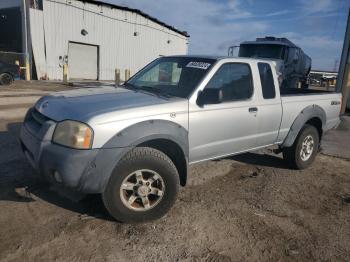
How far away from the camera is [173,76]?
4.44m

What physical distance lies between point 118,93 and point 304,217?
2691 mm

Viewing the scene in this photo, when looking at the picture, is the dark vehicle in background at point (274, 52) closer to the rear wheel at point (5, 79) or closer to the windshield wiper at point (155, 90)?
the rear wheel at point (5, 79)

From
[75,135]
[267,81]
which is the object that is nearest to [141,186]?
[75,135]

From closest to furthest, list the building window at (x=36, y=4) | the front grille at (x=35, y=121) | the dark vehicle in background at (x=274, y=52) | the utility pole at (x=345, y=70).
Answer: the front grille at (x=35, y=121) → the utility pole at (x=345, y=70) → the dark vehicle in background at (x=274, y=52) → the building window at (x=36, y=4)

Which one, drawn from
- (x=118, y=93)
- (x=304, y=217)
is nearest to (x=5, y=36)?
(x=118, y=93)

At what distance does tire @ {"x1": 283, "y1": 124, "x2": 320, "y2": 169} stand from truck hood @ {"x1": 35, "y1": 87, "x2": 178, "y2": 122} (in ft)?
9.21

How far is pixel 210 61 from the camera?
4254 mm

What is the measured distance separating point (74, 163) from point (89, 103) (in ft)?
2.41

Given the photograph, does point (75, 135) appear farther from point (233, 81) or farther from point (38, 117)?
point (233, 81)

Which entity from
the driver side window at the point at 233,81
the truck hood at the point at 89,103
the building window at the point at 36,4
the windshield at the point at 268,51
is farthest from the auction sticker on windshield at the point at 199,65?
the building window at the point at 36,4

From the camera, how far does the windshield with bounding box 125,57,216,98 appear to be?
161 inches

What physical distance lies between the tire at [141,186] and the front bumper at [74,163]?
0.43 feet

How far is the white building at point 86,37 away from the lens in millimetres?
21078

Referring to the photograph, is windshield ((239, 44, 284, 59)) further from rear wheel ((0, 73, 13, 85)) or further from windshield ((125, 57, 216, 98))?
windshield ((125, 57, 216, 98))
